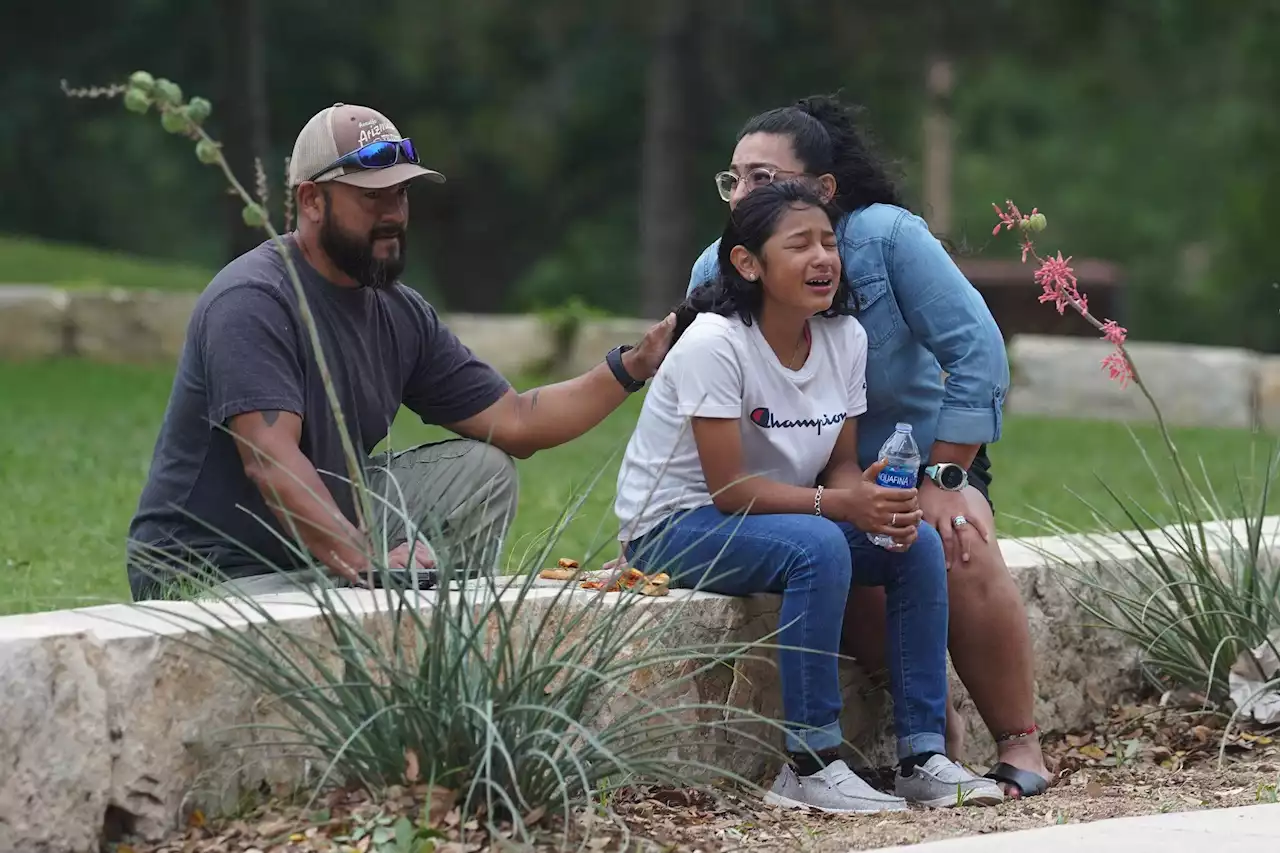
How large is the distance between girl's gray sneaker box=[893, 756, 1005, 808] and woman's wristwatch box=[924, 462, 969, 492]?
0.62 meters

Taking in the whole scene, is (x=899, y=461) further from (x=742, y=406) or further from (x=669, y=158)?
(x=669, y=158)

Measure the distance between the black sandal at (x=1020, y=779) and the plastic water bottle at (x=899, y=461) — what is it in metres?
0.74

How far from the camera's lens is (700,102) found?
16.9 meters

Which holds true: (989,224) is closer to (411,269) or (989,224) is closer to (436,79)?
(411,269)

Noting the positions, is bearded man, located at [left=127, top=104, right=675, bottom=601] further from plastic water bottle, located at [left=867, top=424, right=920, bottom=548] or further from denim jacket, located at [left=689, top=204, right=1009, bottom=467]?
plastic water bottle, located at [left=867, top=424, right=920, bottom=548]

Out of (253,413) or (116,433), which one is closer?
(253,413)

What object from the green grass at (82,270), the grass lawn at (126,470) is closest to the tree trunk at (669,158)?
the green grass at (82,270)

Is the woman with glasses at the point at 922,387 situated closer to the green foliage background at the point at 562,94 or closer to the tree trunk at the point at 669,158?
the green foliage background at the point at 562,94

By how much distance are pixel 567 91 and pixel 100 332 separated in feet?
30.1

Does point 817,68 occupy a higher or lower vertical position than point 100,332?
higher

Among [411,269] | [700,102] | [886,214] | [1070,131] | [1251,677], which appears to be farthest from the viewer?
[1070,131]

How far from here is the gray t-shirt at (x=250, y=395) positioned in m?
3.87

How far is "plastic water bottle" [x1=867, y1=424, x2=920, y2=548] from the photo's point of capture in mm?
3908

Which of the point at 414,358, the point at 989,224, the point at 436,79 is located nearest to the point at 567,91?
the point at 436,79
